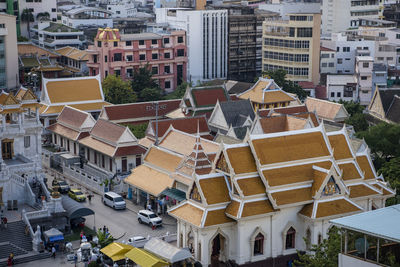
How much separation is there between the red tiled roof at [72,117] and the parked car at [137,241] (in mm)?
23048

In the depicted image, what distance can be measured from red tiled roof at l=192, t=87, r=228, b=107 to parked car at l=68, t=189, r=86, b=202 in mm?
18698

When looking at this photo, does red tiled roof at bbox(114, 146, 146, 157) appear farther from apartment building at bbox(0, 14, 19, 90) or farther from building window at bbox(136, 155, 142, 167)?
apartment building at bbox(0, 14, 19, 90)

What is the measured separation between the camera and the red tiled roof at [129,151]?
202 ft

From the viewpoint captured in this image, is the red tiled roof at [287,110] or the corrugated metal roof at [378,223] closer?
the corrugated metal roof at [378,223]

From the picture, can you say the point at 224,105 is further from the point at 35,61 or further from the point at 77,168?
the point at 35,61

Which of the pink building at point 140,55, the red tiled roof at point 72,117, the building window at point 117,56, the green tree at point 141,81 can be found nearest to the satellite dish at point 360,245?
the red tiled roof at point 72,117

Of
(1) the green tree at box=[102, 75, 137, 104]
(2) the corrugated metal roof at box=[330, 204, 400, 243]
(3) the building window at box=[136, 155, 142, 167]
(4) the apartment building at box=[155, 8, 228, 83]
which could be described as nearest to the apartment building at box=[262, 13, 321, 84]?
(4) the apartment building at box=[155, 8, 228, 83]

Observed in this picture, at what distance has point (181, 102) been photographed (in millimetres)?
73688

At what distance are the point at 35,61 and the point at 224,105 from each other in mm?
44879

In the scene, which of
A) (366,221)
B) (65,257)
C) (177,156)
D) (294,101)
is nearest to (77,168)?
(177,156)

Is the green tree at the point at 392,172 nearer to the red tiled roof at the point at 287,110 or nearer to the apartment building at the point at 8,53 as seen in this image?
the red tiled roof at the point at 287,110

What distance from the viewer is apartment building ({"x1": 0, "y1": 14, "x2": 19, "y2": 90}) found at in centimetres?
9712

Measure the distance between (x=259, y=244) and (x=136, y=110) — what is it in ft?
105

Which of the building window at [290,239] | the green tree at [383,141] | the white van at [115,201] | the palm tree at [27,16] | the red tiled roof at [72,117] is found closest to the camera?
the building window at [290,239]
